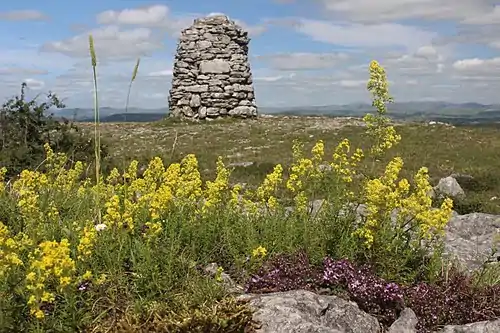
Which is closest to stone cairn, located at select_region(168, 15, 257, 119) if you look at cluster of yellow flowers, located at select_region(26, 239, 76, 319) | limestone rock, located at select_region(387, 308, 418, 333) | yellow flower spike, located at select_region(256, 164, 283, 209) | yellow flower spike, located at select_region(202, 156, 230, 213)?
yellow flower spike, located at select_region(256, 164, 283, 209)

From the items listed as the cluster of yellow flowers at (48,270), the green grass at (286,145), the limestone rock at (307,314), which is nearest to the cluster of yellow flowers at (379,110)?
the limestone rock at (307,314)

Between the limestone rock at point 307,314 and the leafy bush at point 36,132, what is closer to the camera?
the limestone rock at point 307,314

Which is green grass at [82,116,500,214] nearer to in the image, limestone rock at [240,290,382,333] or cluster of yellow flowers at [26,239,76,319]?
limestone rock at [240,290,382,333]

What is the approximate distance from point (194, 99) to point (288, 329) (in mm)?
35762

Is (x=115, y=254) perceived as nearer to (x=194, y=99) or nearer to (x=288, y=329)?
(x=288, y=329)

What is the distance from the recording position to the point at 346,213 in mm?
7605

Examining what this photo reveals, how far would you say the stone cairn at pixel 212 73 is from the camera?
4075 centimetres

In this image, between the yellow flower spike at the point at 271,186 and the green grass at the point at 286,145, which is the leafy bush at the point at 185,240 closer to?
the yellow flower spike at the point at 271,186

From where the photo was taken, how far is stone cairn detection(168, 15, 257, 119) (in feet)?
134

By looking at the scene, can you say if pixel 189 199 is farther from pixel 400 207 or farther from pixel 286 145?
pixel 286 145

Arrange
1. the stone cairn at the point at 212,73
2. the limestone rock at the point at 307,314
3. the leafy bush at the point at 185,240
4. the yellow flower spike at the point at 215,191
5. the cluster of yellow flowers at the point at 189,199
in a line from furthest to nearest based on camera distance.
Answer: the stone cairn at the point at 212,73 < the yellow flower spike at the point at 215,191 < the cluster of yellow flowers at the point at 189,199 < the limestone rock at the point at 307,314 < the leafy bush at the point at 185,240

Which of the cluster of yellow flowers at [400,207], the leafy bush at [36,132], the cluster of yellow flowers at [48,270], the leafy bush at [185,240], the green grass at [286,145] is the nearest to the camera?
the cluster of yellow flowers at [48,270]

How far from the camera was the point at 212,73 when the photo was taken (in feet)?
134

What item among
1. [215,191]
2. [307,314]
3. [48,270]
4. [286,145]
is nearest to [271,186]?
[215,191]
